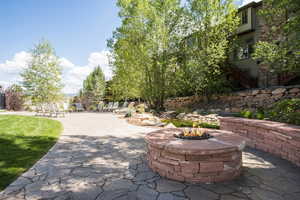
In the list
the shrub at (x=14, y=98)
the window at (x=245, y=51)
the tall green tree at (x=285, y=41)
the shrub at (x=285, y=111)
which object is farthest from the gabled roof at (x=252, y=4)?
the shrub at (x=14, y=98)

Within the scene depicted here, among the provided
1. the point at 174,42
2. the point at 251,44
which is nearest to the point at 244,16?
the point at 251,44

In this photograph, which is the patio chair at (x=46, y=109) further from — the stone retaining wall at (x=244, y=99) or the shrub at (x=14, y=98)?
the stone retaining wall at (x=244, y=99)

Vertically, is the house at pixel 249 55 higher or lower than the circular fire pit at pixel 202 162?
higher

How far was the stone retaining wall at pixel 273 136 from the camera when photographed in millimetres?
2980

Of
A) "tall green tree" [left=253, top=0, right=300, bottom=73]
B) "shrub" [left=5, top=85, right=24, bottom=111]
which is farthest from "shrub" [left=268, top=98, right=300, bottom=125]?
"shrub" [left=5, top=85, right=24, bottom=111]

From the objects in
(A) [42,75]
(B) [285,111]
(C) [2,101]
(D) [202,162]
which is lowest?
(D) [202,162]

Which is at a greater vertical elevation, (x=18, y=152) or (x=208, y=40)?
(x=208, y=40)

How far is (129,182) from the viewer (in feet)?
7.96

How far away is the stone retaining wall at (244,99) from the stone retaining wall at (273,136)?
4823 mm

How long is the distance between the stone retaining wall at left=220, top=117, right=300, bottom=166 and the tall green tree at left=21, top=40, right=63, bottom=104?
14.5m

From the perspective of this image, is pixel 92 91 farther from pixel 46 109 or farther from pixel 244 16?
pixel 244 16

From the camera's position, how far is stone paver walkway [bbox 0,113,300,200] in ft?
6.81

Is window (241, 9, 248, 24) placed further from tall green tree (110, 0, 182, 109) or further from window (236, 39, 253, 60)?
tall green tree (110, 0, 182, 109)

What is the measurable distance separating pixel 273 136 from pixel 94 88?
962 inches
